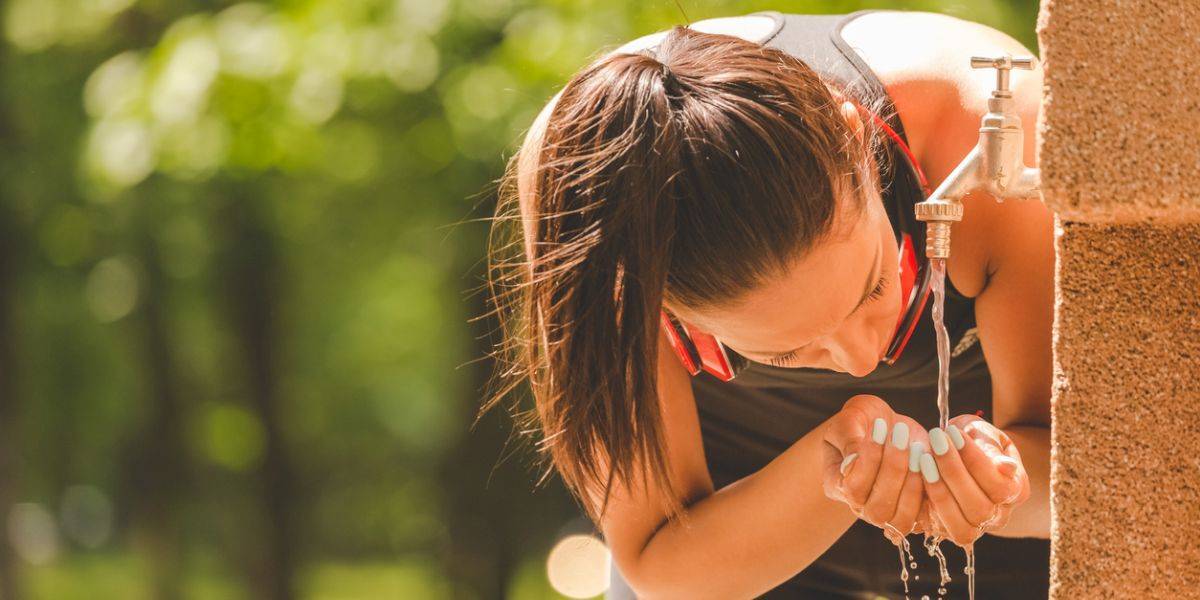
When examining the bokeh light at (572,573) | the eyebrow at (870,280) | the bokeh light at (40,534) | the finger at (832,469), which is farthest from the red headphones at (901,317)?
the bokeh light at (40,534)

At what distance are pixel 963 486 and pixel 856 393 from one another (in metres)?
1.03

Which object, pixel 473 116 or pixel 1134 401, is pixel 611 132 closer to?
pixel 1134 401

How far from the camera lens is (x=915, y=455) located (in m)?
1.42

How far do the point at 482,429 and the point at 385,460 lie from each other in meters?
10.1

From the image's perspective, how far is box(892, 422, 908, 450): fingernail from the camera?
143cm

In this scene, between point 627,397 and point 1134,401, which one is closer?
point 1134,401

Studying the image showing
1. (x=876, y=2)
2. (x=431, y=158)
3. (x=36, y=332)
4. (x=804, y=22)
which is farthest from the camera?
(x=36, y=332)

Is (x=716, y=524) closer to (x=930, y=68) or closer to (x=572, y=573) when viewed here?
(x=930, y=68)

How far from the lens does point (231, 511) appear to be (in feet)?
42.0

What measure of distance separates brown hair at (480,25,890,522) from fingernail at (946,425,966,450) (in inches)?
12.5

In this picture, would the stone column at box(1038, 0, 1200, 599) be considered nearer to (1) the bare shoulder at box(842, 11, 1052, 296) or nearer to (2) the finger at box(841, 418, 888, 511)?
(2) the finger at box(841, 418, 888, 511)

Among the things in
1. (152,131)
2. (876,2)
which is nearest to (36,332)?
(152,131)

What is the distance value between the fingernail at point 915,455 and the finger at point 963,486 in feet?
0.09

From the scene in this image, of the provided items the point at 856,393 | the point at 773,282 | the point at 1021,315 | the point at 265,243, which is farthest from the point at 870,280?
the point at 265,243
